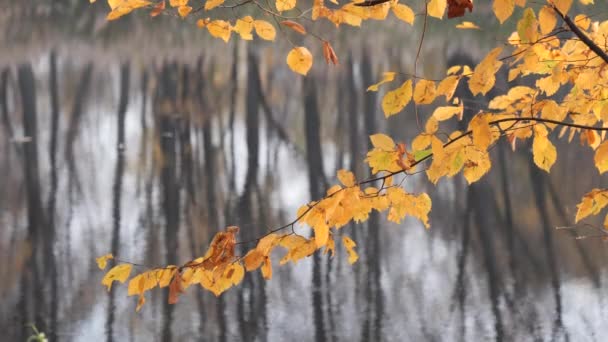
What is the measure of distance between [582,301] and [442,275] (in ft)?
3.30

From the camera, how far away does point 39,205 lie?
7.79 meters

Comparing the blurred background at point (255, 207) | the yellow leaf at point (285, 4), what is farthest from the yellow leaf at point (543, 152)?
the blurred background at point (255, 207)

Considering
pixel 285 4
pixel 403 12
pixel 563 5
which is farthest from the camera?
pixel 285 4

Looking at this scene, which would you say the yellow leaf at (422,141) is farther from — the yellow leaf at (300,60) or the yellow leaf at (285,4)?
the yellow leaf at (285,4)

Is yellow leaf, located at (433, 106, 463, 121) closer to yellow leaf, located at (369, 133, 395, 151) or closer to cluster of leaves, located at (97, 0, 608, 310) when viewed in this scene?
cluster of leaves, located at (97, 0, 608, 310)

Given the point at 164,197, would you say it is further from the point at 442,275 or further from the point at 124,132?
the point at 442,275

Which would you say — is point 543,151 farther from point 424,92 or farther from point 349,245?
point 349,245

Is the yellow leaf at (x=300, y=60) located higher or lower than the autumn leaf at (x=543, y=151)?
higher

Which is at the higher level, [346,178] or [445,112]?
[445,112]

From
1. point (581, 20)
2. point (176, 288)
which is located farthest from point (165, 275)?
point (581, 20)

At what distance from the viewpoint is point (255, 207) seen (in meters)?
7.62

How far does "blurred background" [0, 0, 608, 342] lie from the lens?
5.80m

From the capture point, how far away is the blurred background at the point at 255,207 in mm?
5801

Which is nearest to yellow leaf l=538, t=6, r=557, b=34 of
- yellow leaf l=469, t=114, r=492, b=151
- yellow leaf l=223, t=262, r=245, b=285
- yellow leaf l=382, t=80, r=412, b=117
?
yellow leaf l=469, t=114, r=492, b=151
